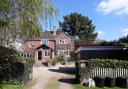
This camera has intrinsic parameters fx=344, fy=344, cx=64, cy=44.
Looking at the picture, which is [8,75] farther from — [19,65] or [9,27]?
[9,27]

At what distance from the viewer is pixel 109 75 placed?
2438cm

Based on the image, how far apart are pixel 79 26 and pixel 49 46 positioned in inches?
1147

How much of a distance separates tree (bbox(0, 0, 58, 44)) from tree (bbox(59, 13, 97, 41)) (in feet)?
257

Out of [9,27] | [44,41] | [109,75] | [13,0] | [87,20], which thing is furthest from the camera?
[87,20]

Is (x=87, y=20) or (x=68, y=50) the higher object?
(x=87, y=20)

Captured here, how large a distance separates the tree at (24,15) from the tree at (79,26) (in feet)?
257

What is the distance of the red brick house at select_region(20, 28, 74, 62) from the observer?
220 ft

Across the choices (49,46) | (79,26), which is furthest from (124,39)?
(79,26)

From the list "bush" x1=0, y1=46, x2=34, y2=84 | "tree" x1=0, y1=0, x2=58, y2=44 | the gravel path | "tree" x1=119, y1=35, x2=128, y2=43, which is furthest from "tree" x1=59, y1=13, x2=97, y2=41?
"tree" x1=0, y1=0, x2=58, y2=44

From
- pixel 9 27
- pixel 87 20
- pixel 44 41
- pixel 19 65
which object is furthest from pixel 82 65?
pixel 87 20

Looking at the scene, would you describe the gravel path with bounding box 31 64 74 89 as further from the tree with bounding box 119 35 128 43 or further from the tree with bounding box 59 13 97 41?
the tree with bounding box 59 13 97 41

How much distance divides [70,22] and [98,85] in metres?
75.9

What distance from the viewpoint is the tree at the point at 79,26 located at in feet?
314

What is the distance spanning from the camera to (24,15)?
15.5 meters
